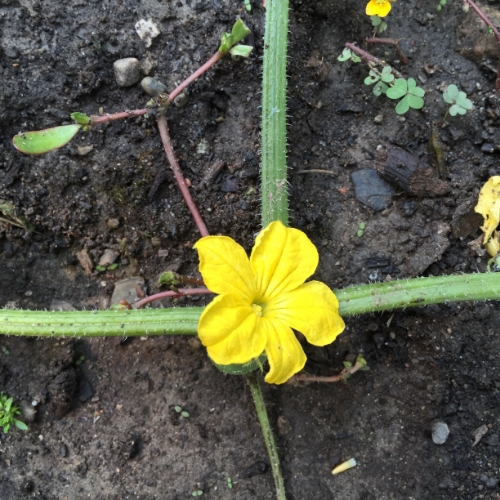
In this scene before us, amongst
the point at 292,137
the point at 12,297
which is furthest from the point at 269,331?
the point at 12,297

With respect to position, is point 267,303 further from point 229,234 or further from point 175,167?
point 175,167

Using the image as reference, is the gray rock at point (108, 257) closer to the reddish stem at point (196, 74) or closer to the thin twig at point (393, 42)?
the reddish stem at point (196, 74)

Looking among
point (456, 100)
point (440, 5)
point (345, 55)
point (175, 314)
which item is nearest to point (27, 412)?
point (175, 314)

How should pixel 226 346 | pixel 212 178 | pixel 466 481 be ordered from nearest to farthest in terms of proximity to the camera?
pixel 226 346 → pixel 466 481 → pixel 212 178

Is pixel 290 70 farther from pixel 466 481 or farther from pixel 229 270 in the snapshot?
pixel 466 481

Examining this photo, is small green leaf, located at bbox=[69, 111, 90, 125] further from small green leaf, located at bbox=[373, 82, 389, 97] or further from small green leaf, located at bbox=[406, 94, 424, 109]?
small green leaf, located at bbox=[406, 94, 424, 109]

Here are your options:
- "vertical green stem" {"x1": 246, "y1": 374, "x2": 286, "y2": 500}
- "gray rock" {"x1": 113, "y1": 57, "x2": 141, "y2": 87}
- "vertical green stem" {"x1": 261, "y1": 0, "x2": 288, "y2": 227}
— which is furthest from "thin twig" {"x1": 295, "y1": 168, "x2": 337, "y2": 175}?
"vertical green stem" {"x1": 246, "y1": 374, "x2": 286, "y2": 500}
